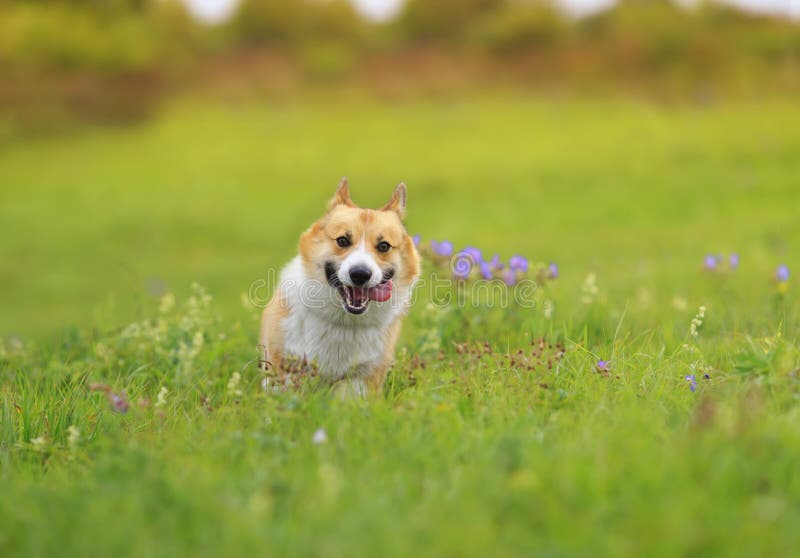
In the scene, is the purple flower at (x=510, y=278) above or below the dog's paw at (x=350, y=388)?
above

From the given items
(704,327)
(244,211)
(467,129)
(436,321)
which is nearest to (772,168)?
(467,129)

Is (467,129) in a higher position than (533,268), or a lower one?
higher

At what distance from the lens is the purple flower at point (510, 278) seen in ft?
17.6

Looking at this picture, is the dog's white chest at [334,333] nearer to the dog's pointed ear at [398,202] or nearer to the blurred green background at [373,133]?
the dog's pointed ear at [398,202]

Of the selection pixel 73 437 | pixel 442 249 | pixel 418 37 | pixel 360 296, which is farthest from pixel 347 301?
pixel 418 37

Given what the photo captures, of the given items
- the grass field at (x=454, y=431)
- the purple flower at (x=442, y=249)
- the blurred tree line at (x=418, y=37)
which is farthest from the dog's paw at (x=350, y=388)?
the blurred tree line at (x=418, y=37)

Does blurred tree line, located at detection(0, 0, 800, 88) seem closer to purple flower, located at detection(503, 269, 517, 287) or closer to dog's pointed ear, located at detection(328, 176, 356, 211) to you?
purple flower, located at detection(503, 269, 517, 287)

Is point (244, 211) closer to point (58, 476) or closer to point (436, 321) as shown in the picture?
point (436, 321)

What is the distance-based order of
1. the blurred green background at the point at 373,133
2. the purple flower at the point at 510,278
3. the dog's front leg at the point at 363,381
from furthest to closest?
the blurred green background at the point at 373,133 < the purple flower at the point at 510,278 < the dog's front leg at the point at 363,381

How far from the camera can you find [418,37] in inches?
997

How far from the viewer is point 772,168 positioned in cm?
1542

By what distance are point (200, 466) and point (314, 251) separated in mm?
1800

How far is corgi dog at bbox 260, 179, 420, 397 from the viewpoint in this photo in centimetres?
450

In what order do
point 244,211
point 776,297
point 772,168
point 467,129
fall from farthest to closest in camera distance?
point 467,129
point 244,211
point 772,168
point 776,297
